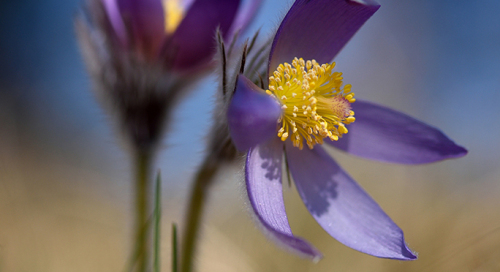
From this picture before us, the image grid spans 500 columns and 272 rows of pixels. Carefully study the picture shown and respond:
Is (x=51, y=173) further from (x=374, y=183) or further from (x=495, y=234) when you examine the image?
(x=495, y=234)

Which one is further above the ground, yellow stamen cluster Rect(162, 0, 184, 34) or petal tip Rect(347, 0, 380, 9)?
petal tip Rect(347, 0, 380, 9)

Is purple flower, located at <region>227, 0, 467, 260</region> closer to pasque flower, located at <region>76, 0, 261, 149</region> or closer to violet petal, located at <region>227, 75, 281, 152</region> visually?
violet petal, located at <region>227, 75, 281, 152</region>

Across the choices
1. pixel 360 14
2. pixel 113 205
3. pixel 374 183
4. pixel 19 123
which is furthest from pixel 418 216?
pixel 19 123

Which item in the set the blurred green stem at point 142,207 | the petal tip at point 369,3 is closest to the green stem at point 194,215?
the blurred green stem at point 142,207

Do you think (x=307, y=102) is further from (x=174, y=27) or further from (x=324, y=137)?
(x=174, y=27)

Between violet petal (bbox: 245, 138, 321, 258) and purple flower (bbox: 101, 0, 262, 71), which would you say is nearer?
violet petal (bbox: 245, 138, 321, 258)

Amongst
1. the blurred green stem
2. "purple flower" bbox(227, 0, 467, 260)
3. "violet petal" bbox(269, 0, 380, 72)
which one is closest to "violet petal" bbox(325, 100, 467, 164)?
"purple flower" bbox(227, 0, 467, 260)
